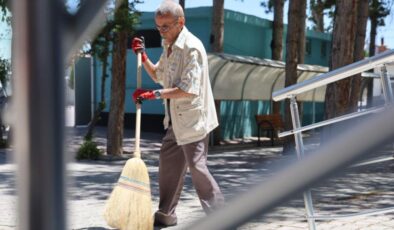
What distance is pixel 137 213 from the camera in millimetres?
5012

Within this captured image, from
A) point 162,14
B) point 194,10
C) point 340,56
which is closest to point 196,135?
point 162,14

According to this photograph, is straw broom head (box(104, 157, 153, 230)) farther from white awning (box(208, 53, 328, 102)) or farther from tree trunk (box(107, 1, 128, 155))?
white awning (box(208, 53, 328, 102))

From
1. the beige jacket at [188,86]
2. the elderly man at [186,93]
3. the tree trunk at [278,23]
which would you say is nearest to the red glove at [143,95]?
the elderly man at [186,93]

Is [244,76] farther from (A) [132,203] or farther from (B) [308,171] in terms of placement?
(B) [308,171]

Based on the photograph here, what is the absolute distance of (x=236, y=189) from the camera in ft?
2.15

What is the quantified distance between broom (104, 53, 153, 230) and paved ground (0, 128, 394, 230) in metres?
0.29

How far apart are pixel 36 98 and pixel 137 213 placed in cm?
445

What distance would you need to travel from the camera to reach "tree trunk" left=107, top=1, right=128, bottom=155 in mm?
12812

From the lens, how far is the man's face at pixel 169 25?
484cm

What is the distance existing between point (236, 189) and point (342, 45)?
11.1 meters

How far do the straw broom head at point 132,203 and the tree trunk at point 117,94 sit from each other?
7.80 metres

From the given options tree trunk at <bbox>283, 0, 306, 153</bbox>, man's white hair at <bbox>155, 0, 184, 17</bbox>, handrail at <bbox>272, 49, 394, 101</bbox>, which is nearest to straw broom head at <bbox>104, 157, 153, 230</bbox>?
man's white hair at <bbox>155, 0, 184, 17</bbox>

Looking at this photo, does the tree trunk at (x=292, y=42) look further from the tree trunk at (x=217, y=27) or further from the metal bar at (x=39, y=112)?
the metal bar at (x=39, y=112)

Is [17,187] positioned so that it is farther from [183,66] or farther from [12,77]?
[183,66]
